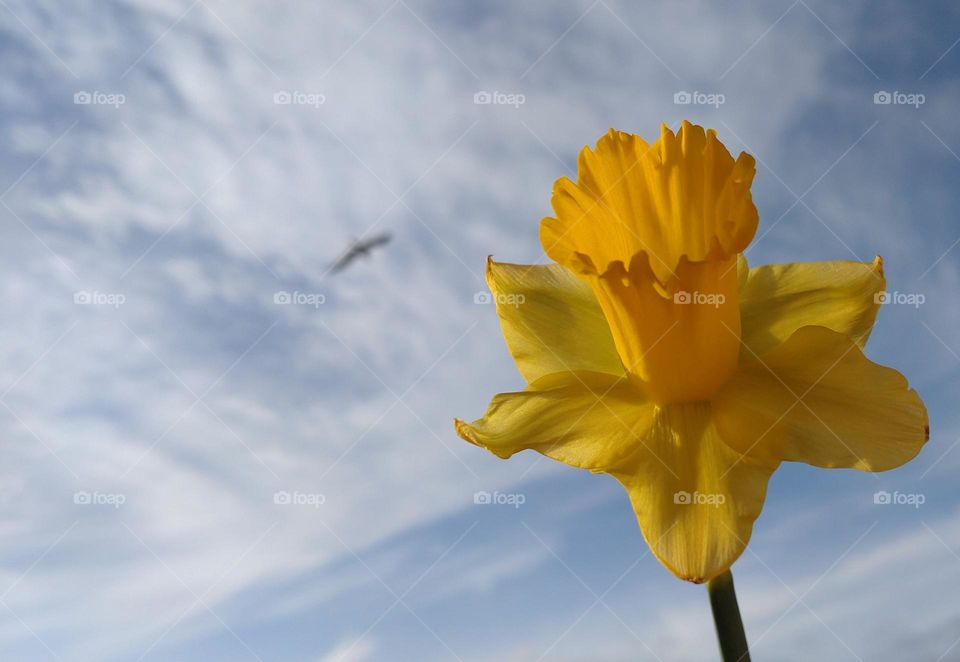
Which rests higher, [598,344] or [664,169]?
[664,169]

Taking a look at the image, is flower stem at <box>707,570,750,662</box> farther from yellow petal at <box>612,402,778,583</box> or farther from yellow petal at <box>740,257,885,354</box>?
yellow petal at <box>740,257,885,354</box>

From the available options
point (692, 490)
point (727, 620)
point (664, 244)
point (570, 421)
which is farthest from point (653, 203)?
point (727, 620)

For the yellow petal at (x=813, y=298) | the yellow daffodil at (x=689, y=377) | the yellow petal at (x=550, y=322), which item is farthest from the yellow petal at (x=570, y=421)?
the yellow petal at (x=813, y=298)

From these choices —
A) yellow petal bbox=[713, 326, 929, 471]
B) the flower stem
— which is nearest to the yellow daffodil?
yellow petal bbox=[713, 326, 929, 471]

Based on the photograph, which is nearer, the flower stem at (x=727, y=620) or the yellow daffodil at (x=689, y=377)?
the flower stem at (x=727, y=620)

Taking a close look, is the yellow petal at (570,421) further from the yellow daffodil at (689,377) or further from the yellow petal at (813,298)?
the yellow petal at (813,298)

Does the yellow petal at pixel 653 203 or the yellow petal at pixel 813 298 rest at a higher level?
the yellow petal at pixel 653 203

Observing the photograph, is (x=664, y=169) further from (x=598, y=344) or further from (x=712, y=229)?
(x=598, y=344)

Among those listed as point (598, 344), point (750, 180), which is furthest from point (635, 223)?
point (598, 344)
